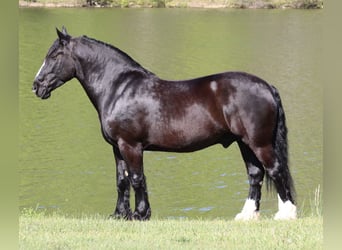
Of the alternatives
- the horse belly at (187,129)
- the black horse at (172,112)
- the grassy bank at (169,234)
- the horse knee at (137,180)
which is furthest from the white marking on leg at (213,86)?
the grassy bank at (169,234)

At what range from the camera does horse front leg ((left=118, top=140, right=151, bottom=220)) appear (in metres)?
6.07

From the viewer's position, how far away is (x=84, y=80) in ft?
21.0

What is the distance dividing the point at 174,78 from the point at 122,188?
857 cm

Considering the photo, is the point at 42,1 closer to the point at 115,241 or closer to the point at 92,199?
the point at 92,199

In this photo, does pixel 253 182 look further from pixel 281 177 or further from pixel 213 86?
pixel 213 86

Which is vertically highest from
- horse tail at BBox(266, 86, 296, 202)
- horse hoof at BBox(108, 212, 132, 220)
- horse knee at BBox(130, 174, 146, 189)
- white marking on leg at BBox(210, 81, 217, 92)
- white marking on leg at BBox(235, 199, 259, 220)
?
white marking on leg at BBox(210, 81, 217, 92)

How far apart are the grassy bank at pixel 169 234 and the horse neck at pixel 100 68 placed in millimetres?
1138

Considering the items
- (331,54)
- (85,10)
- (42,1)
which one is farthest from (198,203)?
(42,1)

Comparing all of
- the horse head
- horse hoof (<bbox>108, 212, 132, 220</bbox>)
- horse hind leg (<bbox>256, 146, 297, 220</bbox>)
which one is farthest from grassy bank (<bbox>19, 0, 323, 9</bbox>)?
horse hoof (<bbox>108, 212, 132, 220</bbox>)

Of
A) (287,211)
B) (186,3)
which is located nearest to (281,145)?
(287,211)

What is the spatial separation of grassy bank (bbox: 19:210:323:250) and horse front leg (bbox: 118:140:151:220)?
22 centimetres

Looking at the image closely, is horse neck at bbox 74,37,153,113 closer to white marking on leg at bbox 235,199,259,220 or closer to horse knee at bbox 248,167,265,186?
horse knee at bbox 248,167,265,186

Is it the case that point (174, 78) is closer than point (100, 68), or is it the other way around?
point (100, 68)

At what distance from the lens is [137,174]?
616 centimetres
